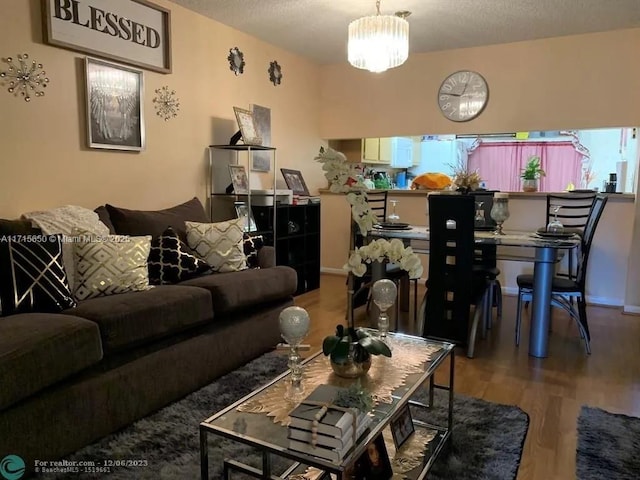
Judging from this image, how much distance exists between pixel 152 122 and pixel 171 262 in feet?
4.17

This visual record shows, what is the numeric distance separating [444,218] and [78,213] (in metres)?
2.19

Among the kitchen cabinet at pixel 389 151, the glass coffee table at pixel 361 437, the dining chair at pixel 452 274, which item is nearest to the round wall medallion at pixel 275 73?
the kitchen cabinet at pixel 389 151

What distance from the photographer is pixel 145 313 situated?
2.19 metres

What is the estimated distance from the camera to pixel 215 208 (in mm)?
4207

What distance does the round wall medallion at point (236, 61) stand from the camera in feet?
13.8

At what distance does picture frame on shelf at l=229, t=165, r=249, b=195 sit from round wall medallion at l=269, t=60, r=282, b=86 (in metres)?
1.12

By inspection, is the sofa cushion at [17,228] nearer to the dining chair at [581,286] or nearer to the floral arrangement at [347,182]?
the floral arrangement at [347,182]

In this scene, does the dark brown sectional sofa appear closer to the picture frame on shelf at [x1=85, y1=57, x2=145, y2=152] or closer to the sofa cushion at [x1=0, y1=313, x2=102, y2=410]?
the sofa cushion at [x1=0, y1=313, x2=102, y2=410]

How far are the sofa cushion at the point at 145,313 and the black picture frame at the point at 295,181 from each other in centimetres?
252

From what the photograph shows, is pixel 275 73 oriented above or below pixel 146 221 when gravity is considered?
above

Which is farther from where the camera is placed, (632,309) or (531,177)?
(531,177)

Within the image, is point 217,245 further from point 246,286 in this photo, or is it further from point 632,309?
point 632,309

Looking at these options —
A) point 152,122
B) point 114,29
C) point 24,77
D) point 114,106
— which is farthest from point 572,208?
point 24,77

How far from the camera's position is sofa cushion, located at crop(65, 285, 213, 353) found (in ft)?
6.76
